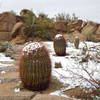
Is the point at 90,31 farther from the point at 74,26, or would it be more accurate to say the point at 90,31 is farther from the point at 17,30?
the point at 17,30

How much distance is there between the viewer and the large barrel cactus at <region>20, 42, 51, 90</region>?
4695 mm

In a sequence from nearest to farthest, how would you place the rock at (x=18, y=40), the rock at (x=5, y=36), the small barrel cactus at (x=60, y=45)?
1. the small barrel cactus at (x=60, y=45)
2. the rock at (x=18, y=40)
3. the rock at (x=5, y=36)

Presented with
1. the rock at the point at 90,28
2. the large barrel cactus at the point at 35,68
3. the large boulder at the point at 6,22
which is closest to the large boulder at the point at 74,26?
the rock at the point at 90,28

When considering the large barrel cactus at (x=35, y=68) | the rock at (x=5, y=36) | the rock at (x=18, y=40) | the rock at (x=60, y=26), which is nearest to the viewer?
the large barrel cactus at (x=35, y=68)

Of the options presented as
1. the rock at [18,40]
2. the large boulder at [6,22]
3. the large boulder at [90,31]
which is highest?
the large boulder at [6,22]

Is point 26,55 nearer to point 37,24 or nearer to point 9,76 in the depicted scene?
point 9,76

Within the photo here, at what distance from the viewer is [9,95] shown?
4.40 metres

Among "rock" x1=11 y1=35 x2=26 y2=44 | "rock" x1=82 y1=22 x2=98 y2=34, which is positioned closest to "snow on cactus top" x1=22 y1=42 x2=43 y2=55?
"rock" x1=11 y1=35 x2=26 y2=44

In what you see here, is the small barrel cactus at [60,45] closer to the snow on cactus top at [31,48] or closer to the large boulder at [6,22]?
the snow on cactus top at [31,48]

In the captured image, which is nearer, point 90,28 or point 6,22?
point 6,22

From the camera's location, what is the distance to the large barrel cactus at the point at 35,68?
15.4 feet

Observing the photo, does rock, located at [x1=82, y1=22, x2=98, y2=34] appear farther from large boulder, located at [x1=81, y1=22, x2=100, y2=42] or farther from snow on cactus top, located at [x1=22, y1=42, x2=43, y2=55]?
snow on cactus top, located at [x1=22, y1=42, x2=43, y2=55]

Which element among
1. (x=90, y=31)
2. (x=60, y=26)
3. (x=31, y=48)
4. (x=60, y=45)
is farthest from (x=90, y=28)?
(x=31, y=48)

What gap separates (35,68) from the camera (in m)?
4.68
